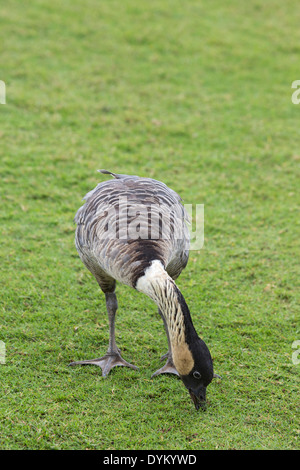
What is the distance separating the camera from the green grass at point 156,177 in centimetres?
505

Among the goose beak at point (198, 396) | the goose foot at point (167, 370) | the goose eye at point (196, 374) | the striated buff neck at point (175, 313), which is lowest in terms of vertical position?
the goose foot at point (167, 370)

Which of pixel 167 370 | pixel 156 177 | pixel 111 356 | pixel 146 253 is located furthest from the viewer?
pixel 156 177

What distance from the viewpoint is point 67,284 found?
6828mm

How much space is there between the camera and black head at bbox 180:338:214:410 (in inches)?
172

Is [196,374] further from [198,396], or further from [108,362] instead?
[108,362]

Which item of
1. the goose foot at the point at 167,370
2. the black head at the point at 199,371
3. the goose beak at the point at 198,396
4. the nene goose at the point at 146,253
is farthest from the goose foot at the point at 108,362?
the black head at the point at 199,371

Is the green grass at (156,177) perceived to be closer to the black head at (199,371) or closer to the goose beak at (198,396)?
the goose beak at (198,396)

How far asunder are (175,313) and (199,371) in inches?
21.0

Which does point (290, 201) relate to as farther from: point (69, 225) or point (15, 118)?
point (15, 118)

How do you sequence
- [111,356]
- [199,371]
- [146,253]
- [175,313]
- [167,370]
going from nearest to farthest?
[175,313], [199,371], [146,253], [167,370], [111,356]

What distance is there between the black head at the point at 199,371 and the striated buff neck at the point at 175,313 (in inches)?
1.6

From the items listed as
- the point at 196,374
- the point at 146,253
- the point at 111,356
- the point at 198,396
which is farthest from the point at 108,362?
the point at 146,253

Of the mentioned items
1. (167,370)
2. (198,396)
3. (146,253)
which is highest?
(146,253)

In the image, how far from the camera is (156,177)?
915 cm
